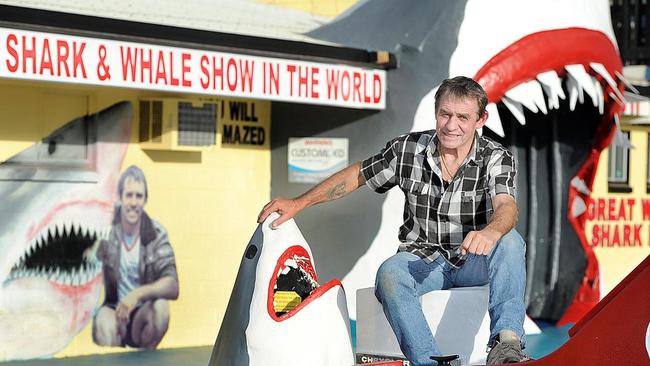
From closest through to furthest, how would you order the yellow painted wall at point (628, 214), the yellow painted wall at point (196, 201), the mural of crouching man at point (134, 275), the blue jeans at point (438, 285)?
the blue jeans at point (438, 285) → the yellow painted wall at point (196, 201) → the mural of crouching man at point (134, 275) → the yellow painted wall at point (628, 214)

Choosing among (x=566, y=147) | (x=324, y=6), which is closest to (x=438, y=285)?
(x=324, y=6)

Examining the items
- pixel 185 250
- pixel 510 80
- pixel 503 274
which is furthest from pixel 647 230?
pixel 503 274

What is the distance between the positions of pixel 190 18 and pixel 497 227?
15.9 feet

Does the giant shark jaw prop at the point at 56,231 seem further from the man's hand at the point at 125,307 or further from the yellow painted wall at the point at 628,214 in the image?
the yellow painted wall at the point at 628,214

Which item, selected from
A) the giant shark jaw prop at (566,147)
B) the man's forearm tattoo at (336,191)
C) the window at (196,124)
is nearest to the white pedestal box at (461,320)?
the man's forearm tattoo at (336,191)

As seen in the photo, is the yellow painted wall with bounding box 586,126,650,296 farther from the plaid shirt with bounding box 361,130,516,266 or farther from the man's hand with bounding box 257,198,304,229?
the man's hand with bounding box 257,198,304,229

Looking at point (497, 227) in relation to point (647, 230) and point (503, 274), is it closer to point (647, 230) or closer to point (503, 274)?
point (503, 274)

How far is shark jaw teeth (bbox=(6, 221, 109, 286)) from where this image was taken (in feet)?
28.6

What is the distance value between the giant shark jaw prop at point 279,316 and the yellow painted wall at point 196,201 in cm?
425

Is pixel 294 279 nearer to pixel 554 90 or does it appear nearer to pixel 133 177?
pixel 133 177

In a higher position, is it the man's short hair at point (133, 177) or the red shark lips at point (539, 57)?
the red shark lips at point (539, 57)

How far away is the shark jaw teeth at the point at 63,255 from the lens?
8.70m

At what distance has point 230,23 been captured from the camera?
9250mm

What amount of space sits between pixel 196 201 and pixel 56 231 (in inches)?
50.1
